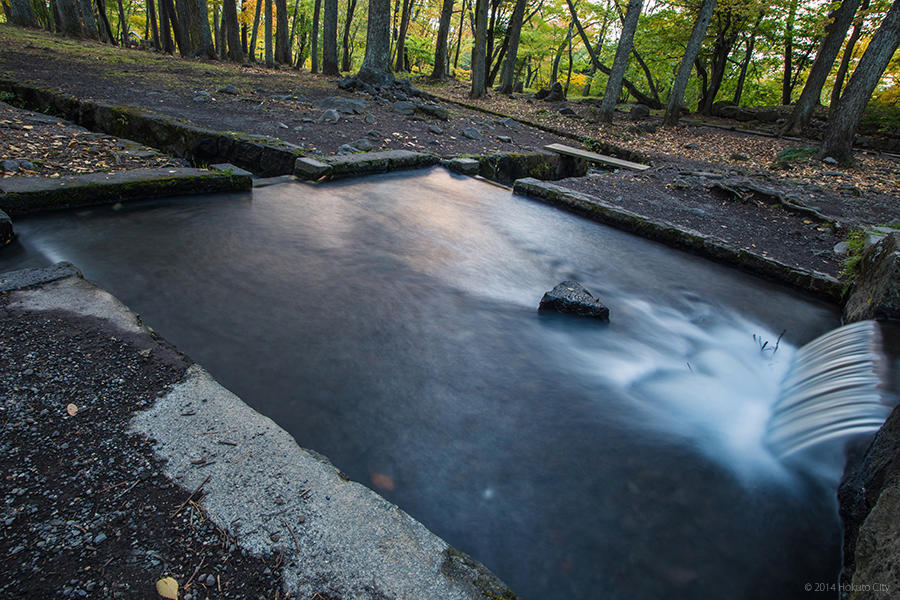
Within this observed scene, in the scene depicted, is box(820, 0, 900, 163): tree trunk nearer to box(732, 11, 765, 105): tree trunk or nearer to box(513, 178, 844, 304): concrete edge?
box(513, 178, 844, 304): concrete edge

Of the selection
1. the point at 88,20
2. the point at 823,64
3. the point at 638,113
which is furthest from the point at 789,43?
the point at 88,20

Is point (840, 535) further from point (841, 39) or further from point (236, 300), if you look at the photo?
point (841, 39)

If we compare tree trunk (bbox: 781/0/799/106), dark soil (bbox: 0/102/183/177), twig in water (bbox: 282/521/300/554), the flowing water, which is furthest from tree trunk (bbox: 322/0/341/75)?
twig in water (bbox: 282/521/300/554)

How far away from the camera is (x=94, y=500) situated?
149 cm

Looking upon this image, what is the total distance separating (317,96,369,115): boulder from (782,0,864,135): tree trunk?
12.1m

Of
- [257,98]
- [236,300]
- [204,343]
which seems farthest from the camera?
[257,98]

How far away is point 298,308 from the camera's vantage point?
3.40m

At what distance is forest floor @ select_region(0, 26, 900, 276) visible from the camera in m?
6.46

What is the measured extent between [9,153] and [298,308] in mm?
3898

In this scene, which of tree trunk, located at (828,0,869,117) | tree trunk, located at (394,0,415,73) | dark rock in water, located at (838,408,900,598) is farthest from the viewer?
tree trunk, located at (394,0,415,73)

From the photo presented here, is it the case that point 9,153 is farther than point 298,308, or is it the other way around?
point 9,153

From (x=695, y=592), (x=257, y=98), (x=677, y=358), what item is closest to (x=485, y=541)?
(x=695, y=592)

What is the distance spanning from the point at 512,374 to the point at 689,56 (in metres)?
14.6

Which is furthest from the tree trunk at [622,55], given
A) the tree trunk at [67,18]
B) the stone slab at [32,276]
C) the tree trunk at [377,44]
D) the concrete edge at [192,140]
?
the tree trunk at [67,18]
